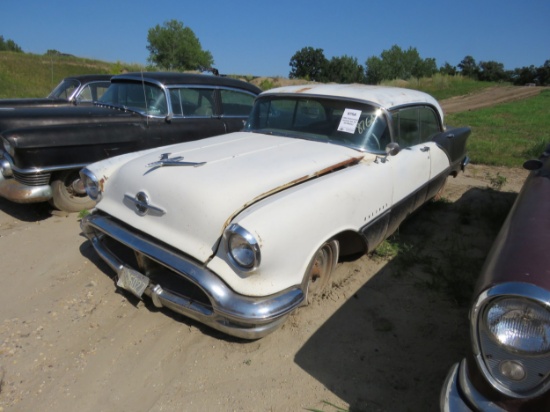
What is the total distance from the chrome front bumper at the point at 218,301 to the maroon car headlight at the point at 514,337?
990mm

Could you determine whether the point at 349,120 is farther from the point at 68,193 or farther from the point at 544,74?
the point at 544,74

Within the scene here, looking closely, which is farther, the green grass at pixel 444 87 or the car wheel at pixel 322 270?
the green grass at pixel 444 87

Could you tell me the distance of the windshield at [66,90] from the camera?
22.4 ft

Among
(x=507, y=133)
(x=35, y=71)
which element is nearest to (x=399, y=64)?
(x=35, y=71)

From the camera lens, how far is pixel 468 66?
256 ft

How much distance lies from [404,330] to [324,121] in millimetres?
1840

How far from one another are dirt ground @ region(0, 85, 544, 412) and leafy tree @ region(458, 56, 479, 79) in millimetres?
79618

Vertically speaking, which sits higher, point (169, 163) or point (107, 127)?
point (169, 163)

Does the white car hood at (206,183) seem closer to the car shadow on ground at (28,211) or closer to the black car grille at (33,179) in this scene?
the black car grille at (33,179)

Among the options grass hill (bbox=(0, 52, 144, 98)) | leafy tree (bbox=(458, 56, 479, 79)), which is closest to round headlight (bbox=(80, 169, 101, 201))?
grass hill (bbox=(0, 52, 144, 98))

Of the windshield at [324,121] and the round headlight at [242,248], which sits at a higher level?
the windshield at [324,121]

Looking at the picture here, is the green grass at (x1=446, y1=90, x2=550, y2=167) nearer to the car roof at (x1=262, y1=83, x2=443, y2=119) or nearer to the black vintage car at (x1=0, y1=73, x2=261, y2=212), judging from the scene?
the car roof at (x1=262, y1=83, x2=443, y2=119)

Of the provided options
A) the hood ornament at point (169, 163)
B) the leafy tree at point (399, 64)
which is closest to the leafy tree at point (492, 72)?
the leafy tree at point (399, 64)

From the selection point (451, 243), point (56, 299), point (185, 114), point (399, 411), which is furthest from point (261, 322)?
point (185, 114)
